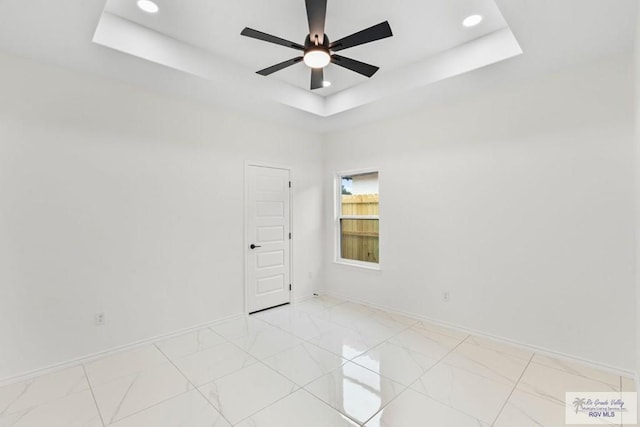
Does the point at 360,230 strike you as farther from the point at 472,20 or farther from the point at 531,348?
the point at 472,20

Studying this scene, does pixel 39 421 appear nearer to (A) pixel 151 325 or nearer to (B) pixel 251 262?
(A) pixel 151 325

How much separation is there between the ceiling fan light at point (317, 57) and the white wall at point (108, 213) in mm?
1922

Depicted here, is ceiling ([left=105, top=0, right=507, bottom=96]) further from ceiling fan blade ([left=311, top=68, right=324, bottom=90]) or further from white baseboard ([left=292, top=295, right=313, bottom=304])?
white baseboard ([left=292, top=295, right=313, bottom=304])

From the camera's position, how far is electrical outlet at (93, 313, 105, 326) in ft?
9.60

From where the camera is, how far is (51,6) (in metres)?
2.06

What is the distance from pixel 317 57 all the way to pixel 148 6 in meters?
1.42

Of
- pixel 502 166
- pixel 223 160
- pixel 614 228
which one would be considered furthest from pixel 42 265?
pixel 614 228

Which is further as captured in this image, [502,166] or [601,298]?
[502,166]

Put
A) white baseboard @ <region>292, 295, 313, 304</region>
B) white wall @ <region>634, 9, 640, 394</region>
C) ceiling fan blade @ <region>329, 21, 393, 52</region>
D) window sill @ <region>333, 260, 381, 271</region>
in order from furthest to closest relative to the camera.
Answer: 1. white baseboard @ <region>292, 295, 313, 304</region>
2. window sill @ <region>333, 260, 381, 271</region>
3. white wall @ <region>634, 9, 640, 394</region>
4. ceiling fan blade @ <region>329, 21, 393, 52</region>

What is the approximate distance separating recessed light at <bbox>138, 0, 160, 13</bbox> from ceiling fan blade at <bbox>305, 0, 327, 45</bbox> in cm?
131

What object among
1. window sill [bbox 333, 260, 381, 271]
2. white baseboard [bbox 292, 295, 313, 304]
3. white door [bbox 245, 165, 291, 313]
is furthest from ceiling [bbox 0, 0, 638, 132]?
white baseboard [bbox 292, 295, 313, 304]

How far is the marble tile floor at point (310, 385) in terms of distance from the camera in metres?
2.07

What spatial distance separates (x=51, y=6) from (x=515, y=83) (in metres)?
4.03

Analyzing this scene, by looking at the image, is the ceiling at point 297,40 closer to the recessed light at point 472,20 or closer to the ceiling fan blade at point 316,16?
the recessed light at point 472,20
